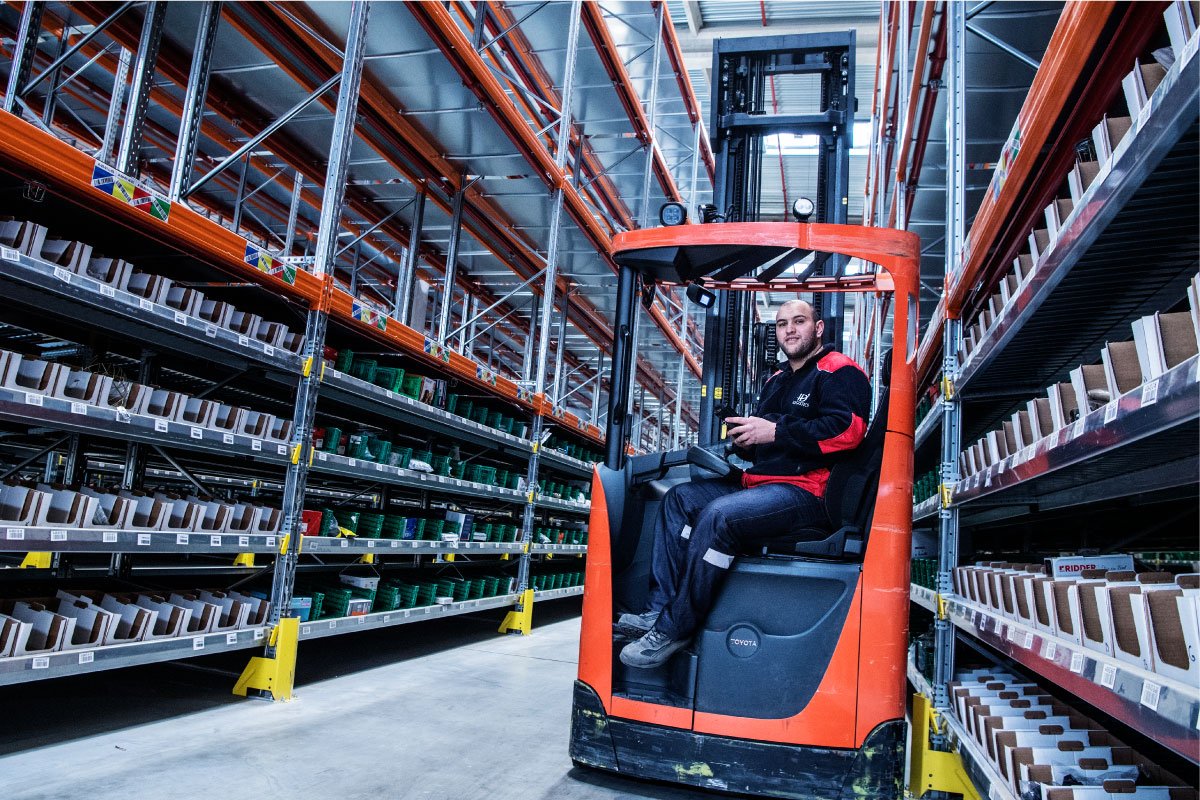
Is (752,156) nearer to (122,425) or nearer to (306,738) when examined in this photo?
(122,425)

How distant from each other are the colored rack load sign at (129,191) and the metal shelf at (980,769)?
3.98 meters

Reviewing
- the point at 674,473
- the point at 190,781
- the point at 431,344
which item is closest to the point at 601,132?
the point at 431,344

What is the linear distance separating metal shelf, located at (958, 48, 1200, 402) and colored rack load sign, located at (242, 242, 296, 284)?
11.6 feet

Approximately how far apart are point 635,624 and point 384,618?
2821 millimetres

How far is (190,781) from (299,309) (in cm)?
278

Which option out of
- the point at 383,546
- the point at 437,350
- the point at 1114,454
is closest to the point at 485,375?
the point at 437,350

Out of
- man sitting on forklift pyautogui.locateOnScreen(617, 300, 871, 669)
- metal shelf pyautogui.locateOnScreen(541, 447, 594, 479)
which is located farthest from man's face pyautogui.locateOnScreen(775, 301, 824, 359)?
metal shelf pyautogui.locateOnScreen(541, 447, 594, 479)

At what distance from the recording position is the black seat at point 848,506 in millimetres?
3414

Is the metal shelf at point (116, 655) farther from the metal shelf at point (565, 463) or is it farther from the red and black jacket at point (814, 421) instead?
the metal shelf at point (565, 463)

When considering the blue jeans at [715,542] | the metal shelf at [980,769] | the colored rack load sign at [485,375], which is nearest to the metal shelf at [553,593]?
the colored rack load sign at [485,375]

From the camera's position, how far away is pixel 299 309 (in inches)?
195

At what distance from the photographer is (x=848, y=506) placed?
11.3 feet

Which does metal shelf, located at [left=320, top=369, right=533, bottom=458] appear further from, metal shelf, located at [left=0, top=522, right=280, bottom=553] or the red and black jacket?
the red and black jacket

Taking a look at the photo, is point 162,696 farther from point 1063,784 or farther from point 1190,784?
point 1190,784
